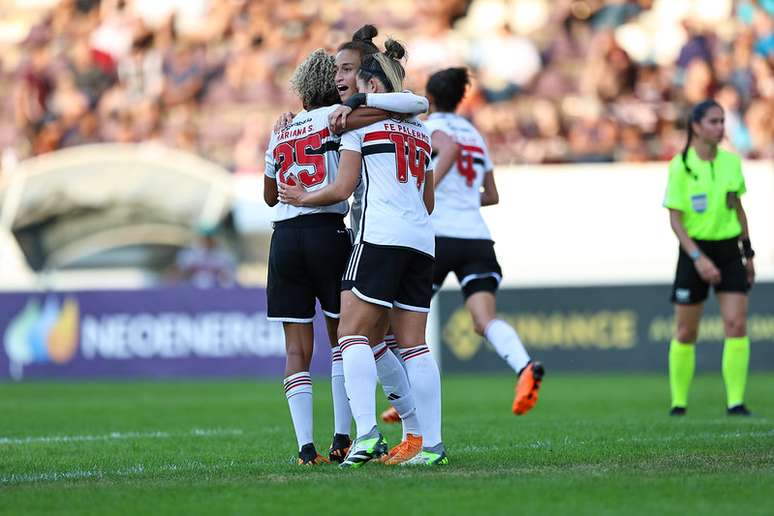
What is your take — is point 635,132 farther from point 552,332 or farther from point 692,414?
point 692,414

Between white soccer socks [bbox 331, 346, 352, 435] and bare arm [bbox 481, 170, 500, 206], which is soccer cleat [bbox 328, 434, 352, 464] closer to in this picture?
white soccer socks [bbox 331, 346, 352, 435]

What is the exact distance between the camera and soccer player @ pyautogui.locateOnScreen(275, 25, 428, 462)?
642 cm

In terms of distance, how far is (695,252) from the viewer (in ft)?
33.1

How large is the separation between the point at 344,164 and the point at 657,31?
15.1 metres

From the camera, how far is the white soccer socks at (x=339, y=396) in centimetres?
710

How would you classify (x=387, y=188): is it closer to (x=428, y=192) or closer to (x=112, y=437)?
(x=428, y=192)

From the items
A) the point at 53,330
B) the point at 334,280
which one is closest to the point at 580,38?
the point at 53,330

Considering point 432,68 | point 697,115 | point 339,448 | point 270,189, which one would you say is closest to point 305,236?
point 270,189

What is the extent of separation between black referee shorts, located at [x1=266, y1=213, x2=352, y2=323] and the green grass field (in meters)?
0.81

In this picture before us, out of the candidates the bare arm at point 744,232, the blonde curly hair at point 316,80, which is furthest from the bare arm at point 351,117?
the bare arm at point 744,232

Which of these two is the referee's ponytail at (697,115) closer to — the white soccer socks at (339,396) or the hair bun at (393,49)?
the hair bun at (393,49)

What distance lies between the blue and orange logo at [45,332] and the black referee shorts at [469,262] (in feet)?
32.9

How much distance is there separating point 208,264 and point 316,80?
43.0ft

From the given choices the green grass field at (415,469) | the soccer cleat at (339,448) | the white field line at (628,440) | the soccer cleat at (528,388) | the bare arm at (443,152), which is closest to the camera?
the green grass field at (415,469)
